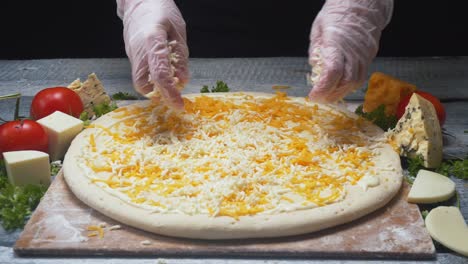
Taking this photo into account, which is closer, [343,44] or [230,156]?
[230,156]

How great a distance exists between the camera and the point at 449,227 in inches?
99.3

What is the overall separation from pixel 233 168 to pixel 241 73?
1.69m

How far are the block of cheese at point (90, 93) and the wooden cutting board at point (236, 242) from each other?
119 cm

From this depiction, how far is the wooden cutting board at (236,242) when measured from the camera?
237 centimetres

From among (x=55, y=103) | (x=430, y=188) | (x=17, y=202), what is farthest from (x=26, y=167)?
(x=430, y=188)

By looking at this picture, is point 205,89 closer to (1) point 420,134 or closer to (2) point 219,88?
(2) point 219,88

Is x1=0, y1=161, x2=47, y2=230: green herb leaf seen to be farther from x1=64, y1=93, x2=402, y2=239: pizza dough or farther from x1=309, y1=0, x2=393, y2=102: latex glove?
x1=309, y1=0, x2=393, y2=102: latex glove

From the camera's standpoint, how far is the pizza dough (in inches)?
96.3

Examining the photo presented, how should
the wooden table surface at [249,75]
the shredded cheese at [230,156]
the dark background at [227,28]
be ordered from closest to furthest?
the shredded cheese at [230,156] → the wooden table surface at [249,75] → the dark background at [227,28]

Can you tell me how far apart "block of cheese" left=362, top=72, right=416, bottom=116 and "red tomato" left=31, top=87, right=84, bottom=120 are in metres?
1.57

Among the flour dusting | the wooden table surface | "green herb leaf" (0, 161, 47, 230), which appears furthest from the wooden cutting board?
the wooden table surface

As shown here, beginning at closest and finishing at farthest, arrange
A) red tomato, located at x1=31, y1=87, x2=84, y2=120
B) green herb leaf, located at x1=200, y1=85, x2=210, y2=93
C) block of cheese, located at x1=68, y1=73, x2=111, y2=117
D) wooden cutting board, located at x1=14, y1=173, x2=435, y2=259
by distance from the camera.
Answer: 1. wooden cutting board, located at x1=14, y1=173, x2=435, y2=259
2. red tomato, located at x1=31, y1=87, x2=84, y2=120
3. block of cheese, located at x1=68, y1=73, x2=111, y2=117
4. green herb leaf, located at x1=200, y1=85, x2=210, y2=93

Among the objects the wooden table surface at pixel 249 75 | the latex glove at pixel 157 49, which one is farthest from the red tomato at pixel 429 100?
the latex glove at pixel 157 49

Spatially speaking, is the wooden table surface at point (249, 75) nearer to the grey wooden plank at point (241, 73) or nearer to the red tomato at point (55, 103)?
the grey wooden plank at point (241, 73)
